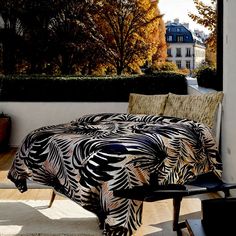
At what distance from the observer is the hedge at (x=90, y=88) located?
268 inches

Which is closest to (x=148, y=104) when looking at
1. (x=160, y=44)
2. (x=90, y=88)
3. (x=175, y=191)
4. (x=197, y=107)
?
(x=197, y=107)

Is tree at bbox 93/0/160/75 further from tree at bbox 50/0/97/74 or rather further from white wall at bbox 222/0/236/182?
white wall at bbox 222/0/236/182

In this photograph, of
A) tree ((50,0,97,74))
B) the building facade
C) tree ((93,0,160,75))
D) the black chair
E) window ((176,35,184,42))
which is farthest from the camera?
window ((176,35,184,42))

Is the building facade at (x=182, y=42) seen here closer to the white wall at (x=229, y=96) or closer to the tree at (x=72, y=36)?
the tree at (x=72, y=36)

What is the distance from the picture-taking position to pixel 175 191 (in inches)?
113

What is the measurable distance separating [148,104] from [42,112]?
2094mm

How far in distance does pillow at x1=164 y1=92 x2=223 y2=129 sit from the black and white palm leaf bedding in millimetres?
554

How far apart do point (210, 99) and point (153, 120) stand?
0.69 meters

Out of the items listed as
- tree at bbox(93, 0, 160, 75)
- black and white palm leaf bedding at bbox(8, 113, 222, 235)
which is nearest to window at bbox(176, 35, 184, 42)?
tree at bbox(93, 0, 160, 75)

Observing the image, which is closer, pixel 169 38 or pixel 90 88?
pixel 90 88

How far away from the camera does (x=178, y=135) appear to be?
130 inches

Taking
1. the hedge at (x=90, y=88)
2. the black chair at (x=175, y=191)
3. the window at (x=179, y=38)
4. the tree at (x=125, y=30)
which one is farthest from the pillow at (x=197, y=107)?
the window at (x=179, y=38)

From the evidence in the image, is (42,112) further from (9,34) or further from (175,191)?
(9,34)

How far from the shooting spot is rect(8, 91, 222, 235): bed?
9.47 feet
